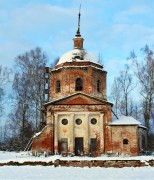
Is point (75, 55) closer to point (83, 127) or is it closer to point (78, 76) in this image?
point (78, 76)

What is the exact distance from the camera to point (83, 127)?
3178cm

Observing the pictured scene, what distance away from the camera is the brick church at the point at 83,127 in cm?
3114

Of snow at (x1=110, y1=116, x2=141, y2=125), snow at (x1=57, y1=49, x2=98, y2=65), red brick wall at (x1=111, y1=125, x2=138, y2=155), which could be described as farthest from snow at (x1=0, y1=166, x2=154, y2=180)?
snow at (x1=57, y1=49, x2=98, y2=65)

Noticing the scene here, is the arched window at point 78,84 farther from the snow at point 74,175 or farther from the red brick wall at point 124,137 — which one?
the snow at point 74,175

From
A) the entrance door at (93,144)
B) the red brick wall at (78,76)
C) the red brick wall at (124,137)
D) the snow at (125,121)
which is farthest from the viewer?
the red brick wall at (78,76)

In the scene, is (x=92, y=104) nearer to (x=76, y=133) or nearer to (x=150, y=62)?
(x=76, y=133)

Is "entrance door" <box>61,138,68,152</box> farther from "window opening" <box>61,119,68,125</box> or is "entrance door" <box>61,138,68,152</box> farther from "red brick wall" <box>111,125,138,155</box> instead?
"red brick wall" <box>111,125,138,155</box>

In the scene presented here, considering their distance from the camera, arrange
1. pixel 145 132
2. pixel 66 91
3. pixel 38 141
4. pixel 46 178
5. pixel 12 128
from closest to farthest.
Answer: pixel 46 178 → pixel 38 141 → pixel 66 91 → pixel 145 132 → pixel 12 128

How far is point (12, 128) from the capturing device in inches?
1674

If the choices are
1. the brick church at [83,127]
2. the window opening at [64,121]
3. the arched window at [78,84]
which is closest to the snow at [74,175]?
the brick church at [83,127]

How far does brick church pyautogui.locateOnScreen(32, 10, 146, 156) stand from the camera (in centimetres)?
3114

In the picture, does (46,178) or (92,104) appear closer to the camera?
(46,178)

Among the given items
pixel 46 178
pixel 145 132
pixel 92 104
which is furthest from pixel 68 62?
pixel 46 178

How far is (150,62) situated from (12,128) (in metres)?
17.5
